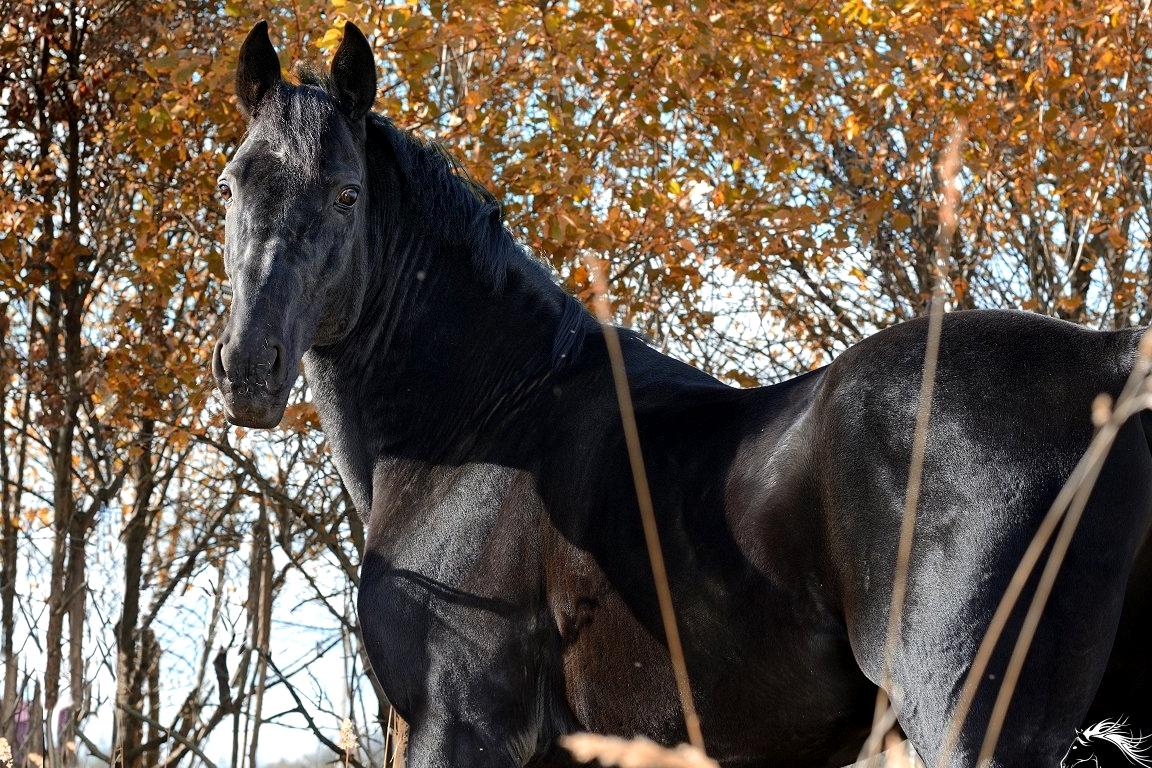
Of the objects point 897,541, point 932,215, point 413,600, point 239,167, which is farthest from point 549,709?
point 932,215

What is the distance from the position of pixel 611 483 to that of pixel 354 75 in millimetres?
1403

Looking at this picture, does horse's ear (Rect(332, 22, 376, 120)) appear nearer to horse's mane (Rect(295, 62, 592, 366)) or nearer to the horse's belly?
horse's mane (Rect(295, 62, 592, 366))

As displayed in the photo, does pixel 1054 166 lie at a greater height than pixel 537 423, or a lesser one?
greater

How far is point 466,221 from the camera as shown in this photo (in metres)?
3.38

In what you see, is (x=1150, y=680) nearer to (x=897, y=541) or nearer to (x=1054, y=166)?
(x=897, y=541)

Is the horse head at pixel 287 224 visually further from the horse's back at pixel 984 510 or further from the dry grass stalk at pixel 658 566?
the horse's back at pixel 984 510

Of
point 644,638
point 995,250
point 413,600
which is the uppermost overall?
point 995,250

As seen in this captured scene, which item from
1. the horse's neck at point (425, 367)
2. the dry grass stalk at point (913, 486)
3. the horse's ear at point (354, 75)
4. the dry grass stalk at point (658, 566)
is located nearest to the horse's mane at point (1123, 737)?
the dry grass stalk at point (913, 486)

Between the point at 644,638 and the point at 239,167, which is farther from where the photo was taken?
the point at 239,167

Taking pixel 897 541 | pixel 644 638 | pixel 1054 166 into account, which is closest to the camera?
pixel 897 541

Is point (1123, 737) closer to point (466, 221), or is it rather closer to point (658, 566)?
point (658, 566)

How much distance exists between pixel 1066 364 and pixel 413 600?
161 centimetres

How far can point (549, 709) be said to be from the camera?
9.08 ft

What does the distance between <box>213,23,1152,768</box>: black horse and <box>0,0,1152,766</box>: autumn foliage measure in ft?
5.84
